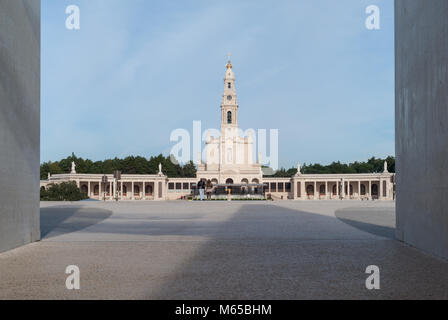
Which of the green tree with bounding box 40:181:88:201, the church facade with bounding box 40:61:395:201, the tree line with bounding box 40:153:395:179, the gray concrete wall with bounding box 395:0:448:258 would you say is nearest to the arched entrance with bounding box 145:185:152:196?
the church facade with bounding box 40:61:395:201

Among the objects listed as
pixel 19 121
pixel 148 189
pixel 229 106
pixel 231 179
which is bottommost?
pixel 148 189

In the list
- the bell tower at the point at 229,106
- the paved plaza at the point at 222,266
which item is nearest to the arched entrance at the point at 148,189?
the bell tower at the point at 229,106

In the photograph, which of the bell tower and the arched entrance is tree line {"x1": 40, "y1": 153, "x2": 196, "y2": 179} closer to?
the arched entrance

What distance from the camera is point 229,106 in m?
103

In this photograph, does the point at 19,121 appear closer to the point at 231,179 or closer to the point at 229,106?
the point at 231,179

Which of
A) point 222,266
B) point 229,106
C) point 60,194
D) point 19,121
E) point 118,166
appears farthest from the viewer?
point 118,166

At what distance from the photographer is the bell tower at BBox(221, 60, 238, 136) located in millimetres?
103375

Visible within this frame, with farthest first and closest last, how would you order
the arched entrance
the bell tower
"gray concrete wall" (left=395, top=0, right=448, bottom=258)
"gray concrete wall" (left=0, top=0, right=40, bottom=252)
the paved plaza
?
1. the bell tower
2. the arched entrance
3. "gray concrete wall" (left=0, top=0, right=40, bottom=252)
4. "gray concrete wall" (left=395, top=0, right=448, bottom=258)
5. the paved plaza

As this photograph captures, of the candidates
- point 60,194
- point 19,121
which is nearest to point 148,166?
point 60,194

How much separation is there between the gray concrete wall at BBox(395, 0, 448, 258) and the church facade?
72460 mm

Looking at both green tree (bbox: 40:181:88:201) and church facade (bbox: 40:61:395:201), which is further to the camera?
church facade (bbox: 40:61:395:201)

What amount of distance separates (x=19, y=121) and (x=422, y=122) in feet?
29.8

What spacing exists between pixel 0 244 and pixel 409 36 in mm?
10324

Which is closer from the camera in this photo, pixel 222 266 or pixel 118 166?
pixel 222 266
